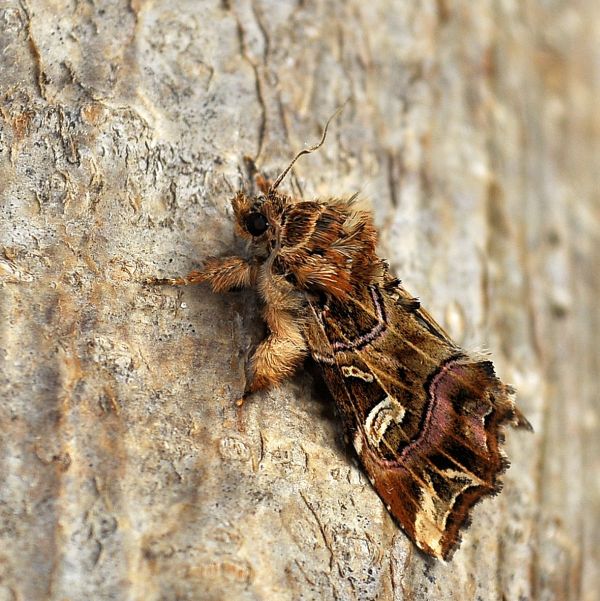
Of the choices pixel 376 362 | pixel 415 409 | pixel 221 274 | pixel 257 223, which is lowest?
pixel 415 409

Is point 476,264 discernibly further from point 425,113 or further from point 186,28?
point 186,28

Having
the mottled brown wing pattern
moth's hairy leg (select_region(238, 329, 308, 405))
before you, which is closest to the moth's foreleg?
moth's hairy leg (select_region(238, 329, 308, 405))

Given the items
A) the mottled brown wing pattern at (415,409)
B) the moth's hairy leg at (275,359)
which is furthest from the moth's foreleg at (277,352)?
the mottled brown wing pattern at (415,409)

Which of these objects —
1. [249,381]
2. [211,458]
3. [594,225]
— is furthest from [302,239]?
[594,225]

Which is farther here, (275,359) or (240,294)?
(240,294)

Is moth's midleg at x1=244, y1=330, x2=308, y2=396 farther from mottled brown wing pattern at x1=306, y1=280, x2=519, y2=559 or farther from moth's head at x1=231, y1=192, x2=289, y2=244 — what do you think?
moth's head at x1=231, y1=192, x2=289, y2=244

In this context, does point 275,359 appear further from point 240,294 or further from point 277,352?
point 240,294

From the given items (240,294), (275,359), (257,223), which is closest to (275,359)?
(275,359)
